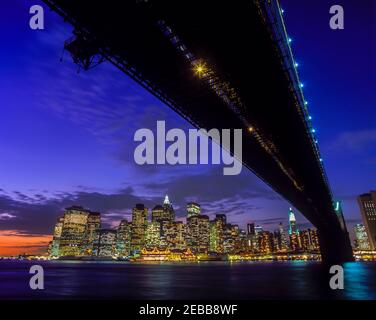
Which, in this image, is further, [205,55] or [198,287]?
[198,287]

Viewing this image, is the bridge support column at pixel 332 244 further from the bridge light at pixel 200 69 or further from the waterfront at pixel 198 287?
the bridge light at pixel 200 69

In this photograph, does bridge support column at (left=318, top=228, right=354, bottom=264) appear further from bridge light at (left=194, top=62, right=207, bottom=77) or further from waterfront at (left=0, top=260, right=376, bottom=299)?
bridge light at (left=194, top=62, right=207, bottom=77)

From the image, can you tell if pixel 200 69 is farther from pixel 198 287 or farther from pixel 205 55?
pixel 198 287

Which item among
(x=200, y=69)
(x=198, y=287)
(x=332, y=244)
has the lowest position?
(x=198, y=287)

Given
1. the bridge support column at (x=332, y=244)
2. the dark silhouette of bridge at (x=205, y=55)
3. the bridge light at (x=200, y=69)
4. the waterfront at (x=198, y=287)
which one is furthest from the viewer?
the bridge support column at (x=332, y=244)

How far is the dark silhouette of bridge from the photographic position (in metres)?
10.8

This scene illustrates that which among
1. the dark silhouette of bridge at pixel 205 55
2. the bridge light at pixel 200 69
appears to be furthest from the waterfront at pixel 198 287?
the bridge light at pixel 200 69

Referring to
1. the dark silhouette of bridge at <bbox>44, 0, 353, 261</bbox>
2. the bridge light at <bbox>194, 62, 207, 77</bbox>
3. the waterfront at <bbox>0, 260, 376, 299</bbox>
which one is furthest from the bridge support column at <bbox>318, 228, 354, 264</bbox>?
the bridge light at <bbox>194, 62, 207, 77</bbox>

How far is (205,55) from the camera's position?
13.1 m

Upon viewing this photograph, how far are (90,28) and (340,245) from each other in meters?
67.7

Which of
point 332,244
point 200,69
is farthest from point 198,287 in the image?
point 332,244

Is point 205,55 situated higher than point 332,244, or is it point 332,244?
point 205,55

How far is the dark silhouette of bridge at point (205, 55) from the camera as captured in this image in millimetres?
10766
